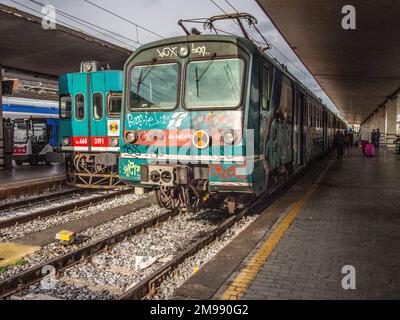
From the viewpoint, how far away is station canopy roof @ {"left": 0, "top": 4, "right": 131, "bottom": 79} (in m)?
10.7

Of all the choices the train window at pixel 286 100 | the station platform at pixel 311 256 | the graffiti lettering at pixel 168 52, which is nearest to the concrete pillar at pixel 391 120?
the train window at pixel 286 100

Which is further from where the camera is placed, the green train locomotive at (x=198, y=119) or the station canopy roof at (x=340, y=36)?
the station canopy roof at (x=340, y=36)

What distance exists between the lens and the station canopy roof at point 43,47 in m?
10.7

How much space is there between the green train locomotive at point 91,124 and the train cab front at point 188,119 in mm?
4443

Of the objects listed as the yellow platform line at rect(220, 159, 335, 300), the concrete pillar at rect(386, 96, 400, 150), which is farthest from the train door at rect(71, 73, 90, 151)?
the concrete pillar at rect(386, 96, 400, 150)

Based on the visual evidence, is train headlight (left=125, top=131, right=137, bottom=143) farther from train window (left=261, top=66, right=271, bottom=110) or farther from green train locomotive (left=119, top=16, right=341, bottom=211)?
train window (left=261, top=66, right=271, bottom=110)

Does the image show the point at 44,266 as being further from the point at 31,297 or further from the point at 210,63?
the point at 210,63

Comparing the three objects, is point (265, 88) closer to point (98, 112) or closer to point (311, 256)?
point (311, 256)

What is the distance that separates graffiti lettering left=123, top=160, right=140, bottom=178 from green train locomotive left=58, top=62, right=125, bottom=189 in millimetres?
4229

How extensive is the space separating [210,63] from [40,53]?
9878 millimetres

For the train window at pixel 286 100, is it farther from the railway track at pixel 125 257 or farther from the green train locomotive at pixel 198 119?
the railway track at pixel 125 257

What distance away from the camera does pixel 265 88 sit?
713 centimetres

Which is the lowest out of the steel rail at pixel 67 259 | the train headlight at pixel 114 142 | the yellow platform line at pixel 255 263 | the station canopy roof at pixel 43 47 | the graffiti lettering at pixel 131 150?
the steel rail at pixel 67 259

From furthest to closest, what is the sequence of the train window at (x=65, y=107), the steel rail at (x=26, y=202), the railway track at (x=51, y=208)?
1. the train window at (x=65, y=107)
2. the steel rail at (x=26, y=202)
3. the railway track at (x=51, y=208)
